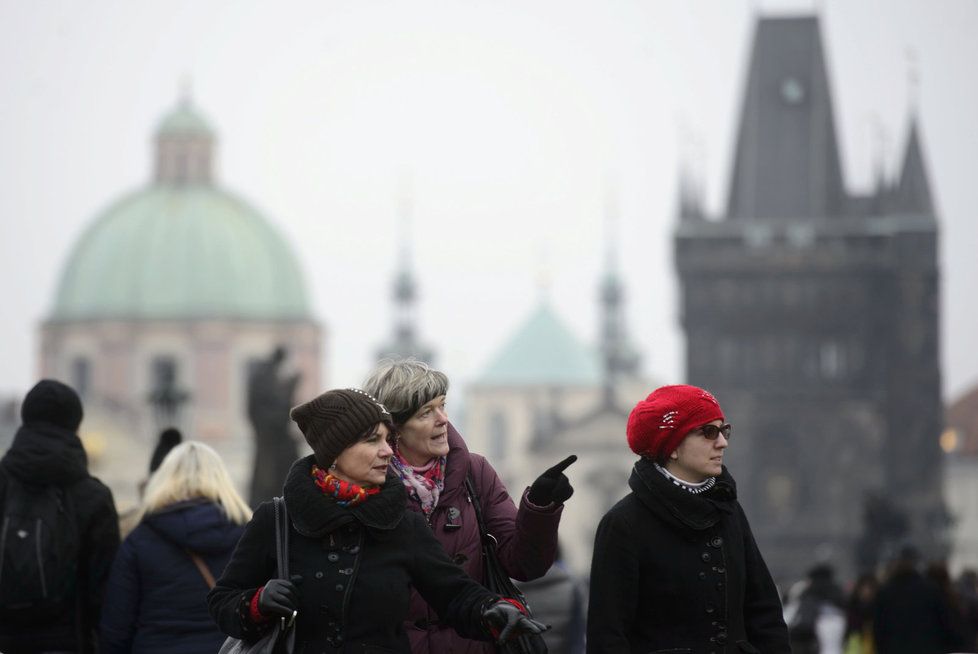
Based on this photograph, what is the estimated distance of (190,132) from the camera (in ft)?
312

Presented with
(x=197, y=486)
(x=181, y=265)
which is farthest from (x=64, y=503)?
(x=181, y=265)

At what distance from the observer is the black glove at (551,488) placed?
584 centimetres

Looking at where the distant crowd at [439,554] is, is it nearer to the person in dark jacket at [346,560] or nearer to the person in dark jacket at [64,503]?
the person in dark jacket at [346,560]

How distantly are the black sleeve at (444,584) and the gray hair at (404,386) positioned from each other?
0.44 m

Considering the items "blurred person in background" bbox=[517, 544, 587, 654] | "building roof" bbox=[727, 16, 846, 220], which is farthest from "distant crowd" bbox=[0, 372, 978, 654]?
"building roof" bbox=[727, 16, 846, 220]

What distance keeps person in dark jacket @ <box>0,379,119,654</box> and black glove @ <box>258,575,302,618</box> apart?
2438mm

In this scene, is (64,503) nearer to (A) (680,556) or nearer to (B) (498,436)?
(A) (680,556)

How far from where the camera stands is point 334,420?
5.73 metres

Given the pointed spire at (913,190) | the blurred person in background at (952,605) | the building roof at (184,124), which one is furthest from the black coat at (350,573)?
the building roof at (184,124)

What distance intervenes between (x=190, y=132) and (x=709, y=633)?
296 ft

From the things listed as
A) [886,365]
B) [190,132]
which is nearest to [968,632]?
[886,365]

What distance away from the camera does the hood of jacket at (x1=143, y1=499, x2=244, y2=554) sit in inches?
294

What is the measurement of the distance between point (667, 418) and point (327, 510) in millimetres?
994

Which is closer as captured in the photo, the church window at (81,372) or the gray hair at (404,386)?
the gray hair at (404,386)
